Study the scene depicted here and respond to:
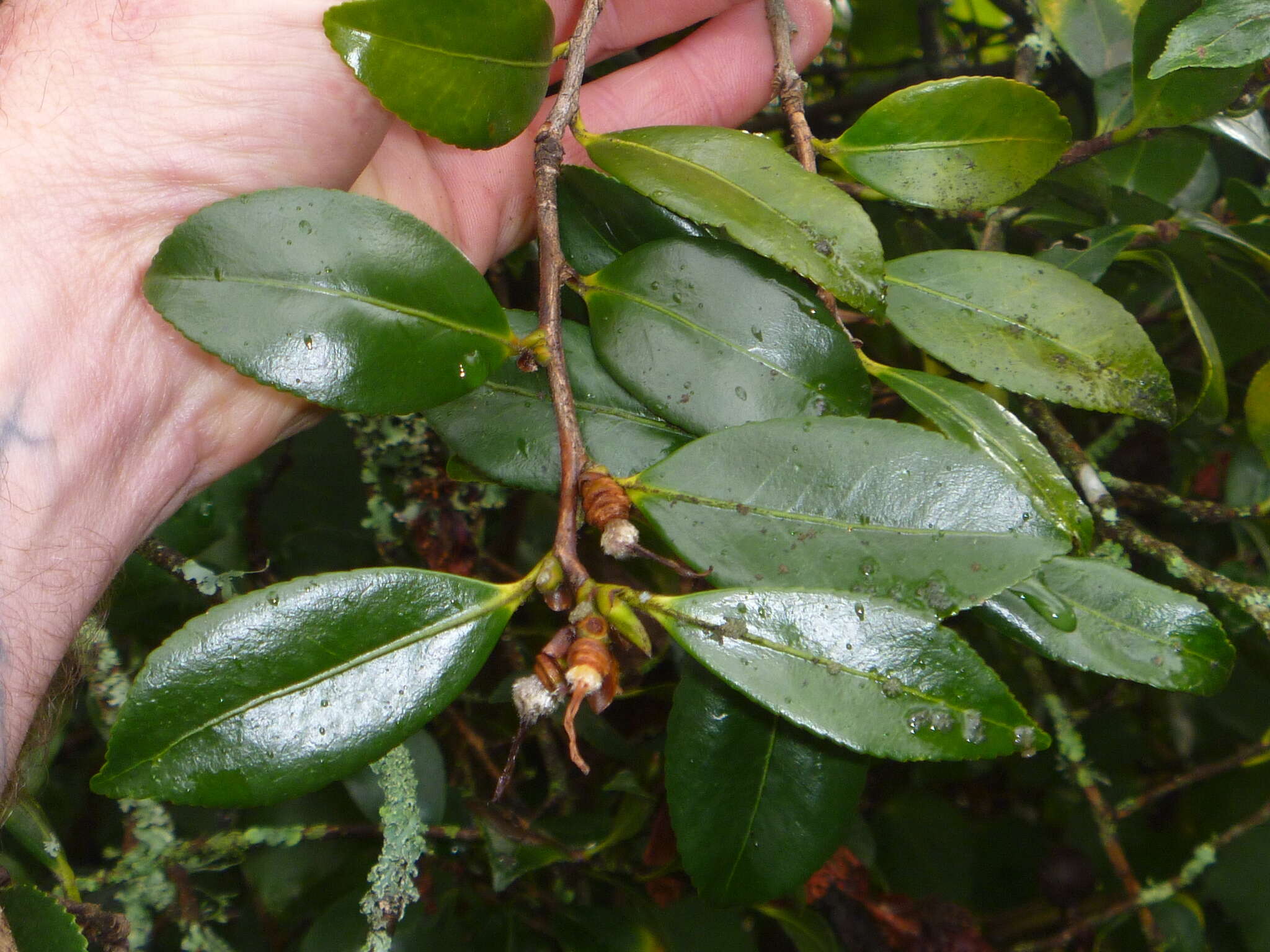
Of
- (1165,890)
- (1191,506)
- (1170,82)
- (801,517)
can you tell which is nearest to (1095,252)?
(1170,82)

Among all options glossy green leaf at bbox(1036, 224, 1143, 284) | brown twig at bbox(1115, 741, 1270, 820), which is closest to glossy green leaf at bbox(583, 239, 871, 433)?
glossy green leaf at bbox(1036, 224, 1143, 284)

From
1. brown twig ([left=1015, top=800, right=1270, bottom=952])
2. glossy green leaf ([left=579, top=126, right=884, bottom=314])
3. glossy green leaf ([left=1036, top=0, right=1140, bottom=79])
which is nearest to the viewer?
glossy green leaf ([left=579, top=126, right=884, bottom=314])

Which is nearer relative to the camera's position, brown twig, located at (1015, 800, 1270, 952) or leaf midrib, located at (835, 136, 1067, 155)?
leaf midrib, located at (835, 136, 1067, 155)

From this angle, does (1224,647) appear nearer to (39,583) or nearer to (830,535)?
(830,535)

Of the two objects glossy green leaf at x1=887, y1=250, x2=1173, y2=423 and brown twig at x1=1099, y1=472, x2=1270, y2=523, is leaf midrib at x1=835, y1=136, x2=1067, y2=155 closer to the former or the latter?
glossy green leaf at x1=887, y1=250, x2=1173, y2=423

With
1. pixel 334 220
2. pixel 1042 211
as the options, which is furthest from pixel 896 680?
pixel 1042 211

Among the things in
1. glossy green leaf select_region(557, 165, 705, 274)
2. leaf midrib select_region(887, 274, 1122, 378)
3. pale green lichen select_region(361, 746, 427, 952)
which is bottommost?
pale green lichen select_region(361, 746, 427, 952)

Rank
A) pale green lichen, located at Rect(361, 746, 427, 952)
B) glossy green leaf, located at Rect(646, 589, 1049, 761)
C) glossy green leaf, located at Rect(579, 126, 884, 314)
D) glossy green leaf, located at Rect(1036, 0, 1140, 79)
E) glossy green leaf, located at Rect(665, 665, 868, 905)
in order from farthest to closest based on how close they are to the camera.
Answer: glossy green leaf, located at Rect(1036, 0, 1140, 79)
pale green lichen, located at Rect(361, 746, 427, 952)
glossy green leaf, located at Rect(665, 665, 868, 905)
glossy green leaf, located at Rect(579, 126, 884, 314)
glossy green leaf, located at Rect(646, 589, 1049, 761)

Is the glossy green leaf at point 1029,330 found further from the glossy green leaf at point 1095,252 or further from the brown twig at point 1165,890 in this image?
the brown twig at point 1165,890
